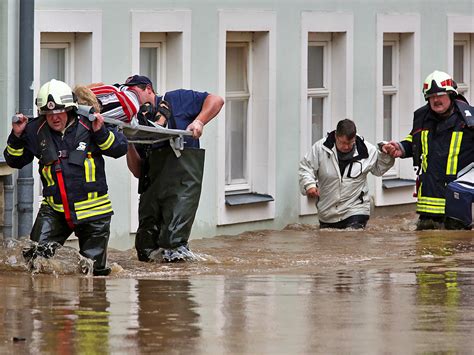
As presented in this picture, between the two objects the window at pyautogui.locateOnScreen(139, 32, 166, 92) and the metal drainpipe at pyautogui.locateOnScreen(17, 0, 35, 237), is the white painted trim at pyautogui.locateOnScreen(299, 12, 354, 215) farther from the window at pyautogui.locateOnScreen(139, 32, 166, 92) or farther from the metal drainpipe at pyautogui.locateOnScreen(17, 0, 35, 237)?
the metal drainpipe at pyautogui.locateOnScreen(17, 0, 35, 237)

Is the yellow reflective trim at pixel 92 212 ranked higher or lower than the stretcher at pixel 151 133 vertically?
lower

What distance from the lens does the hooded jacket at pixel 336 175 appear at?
19.7 m

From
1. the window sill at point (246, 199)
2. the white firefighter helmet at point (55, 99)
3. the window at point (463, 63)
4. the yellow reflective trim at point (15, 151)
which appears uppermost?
the window at point (463, 63)

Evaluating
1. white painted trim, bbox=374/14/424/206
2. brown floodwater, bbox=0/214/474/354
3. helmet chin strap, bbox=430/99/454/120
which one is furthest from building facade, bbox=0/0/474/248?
helmet chin strap, bbox=430/99/454/120

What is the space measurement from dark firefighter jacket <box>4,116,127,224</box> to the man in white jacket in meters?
6.33

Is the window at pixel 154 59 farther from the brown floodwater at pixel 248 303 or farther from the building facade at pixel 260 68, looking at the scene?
the brown floodwater at pixel 248 303

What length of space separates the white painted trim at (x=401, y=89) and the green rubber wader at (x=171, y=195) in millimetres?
7117

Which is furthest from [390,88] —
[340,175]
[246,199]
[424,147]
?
[424,147]

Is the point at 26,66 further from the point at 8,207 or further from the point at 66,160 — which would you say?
the point at 66,160

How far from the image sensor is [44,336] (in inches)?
402

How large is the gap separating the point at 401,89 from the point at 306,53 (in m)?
2.82

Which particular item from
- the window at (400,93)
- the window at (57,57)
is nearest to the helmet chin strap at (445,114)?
the window at (57,57)

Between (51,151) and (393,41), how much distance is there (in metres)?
10.4

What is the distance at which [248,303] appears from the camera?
38.8ft
